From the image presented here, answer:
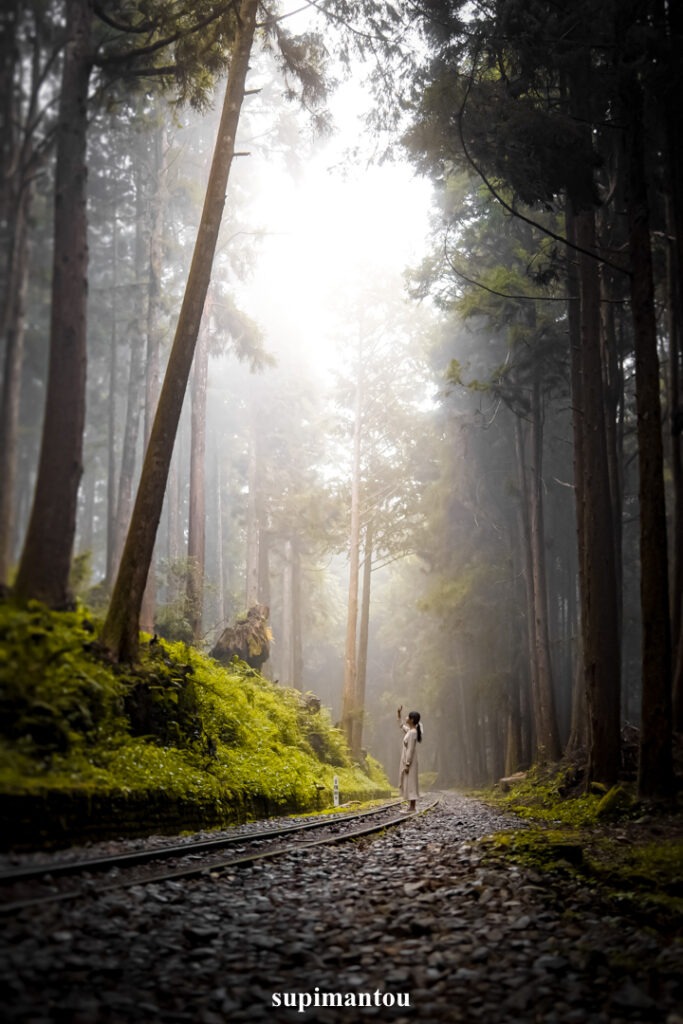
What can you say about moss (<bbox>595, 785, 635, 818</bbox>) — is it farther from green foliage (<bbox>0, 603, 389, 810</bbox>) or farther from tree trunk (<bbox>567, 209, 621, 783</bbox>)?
green foliage (<bbox>0, 603, 389, 810</bbox>)

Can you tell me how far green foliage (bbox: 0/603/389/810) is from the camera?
12.2 feet

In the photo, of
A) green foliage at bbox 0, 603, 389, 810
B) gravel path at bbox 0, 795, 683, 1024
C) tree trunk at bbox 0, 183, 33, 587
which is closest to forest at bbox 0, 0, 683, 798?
tree trunk at bbox 0, 183, 33, 587

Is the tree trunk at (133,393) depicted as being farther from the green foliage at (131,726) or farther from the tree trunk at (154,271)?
the green foliage at (131,726)

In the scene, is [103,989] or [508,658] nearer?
[103,989]

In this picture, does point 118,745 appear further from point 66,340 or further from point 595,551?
point 595,551

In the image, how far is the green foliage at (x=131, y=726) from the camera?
3.72 metres

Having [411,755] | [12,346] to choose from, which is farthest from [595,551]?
[12,346]

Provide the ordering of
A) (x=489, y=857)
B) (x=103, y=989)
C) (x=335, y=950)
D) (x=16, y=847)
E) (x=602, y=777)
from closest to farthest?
(x=103, y=989) → (x=335, y=950) → (x=16, y=847) → (x=489, y=857) → (x=602, y=777)

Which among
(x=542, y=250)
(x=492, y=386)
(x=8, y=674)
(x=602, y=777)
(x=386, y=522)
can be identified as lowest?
(x=602, y=777)

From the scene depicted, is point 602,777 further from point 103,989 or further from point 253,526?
point 253,526

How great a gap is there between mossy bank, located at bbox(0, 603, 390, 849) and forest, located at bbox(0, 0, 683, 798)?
38cm

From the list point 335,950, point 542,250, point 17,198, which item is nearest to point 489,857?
point 335,950

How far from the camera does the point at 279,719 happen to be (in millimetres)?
15898

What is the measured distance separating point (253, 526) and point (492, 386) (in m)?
14.2
